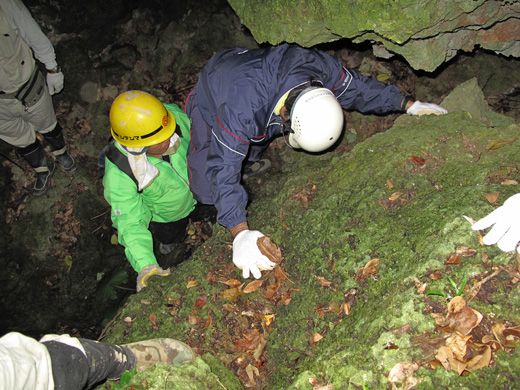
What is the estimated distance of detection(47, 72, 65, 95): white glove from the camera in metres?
5.29

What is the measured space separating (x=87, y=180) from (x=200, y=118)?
3117mm

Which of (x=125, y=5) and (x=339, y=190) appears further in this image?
(x=125, y=5)

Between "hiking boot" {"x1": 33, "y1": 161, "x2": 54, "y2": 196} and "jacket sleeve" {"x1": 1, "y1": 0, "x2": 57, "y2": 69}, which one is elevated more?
"jacket sleeve" {"x1": 1, "y1": 0, "x2": 57, "y2": 69}

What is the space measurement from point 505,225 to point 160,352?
107 inches

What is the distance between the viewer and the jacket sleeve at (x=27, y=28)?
422 cm

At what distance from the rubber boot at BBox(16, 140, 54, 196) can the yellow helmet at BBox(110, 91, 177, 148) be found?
8.72 feet

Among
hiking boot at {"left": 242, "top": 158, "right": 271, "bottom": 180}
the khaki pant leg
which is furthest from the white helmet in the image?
the khaki pant leg

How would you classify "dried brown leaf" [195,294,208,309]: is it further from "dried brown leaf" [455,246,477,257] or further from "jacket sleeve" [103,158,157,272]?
"dried brown leaf" [455,246,477,257]

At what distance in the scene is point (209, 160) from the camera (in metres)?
3.39

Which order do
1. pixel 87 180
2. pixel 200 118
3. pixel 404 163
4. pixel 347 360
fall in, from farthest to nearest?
1. pixel 87 180
2. pixel 200 118
3. pixel 404 163
4. pixel 347 360

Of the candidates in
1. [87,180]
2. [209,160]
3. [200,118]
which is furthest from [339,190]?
[87,180]

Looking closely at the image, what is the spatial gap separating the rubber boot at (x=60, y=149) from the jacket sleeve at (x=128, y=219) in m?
2.49

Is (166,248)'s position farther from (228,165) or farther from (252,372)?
(252,372)

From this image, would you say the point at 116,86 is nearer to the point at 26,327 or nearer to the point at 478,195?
the point at 26,327
